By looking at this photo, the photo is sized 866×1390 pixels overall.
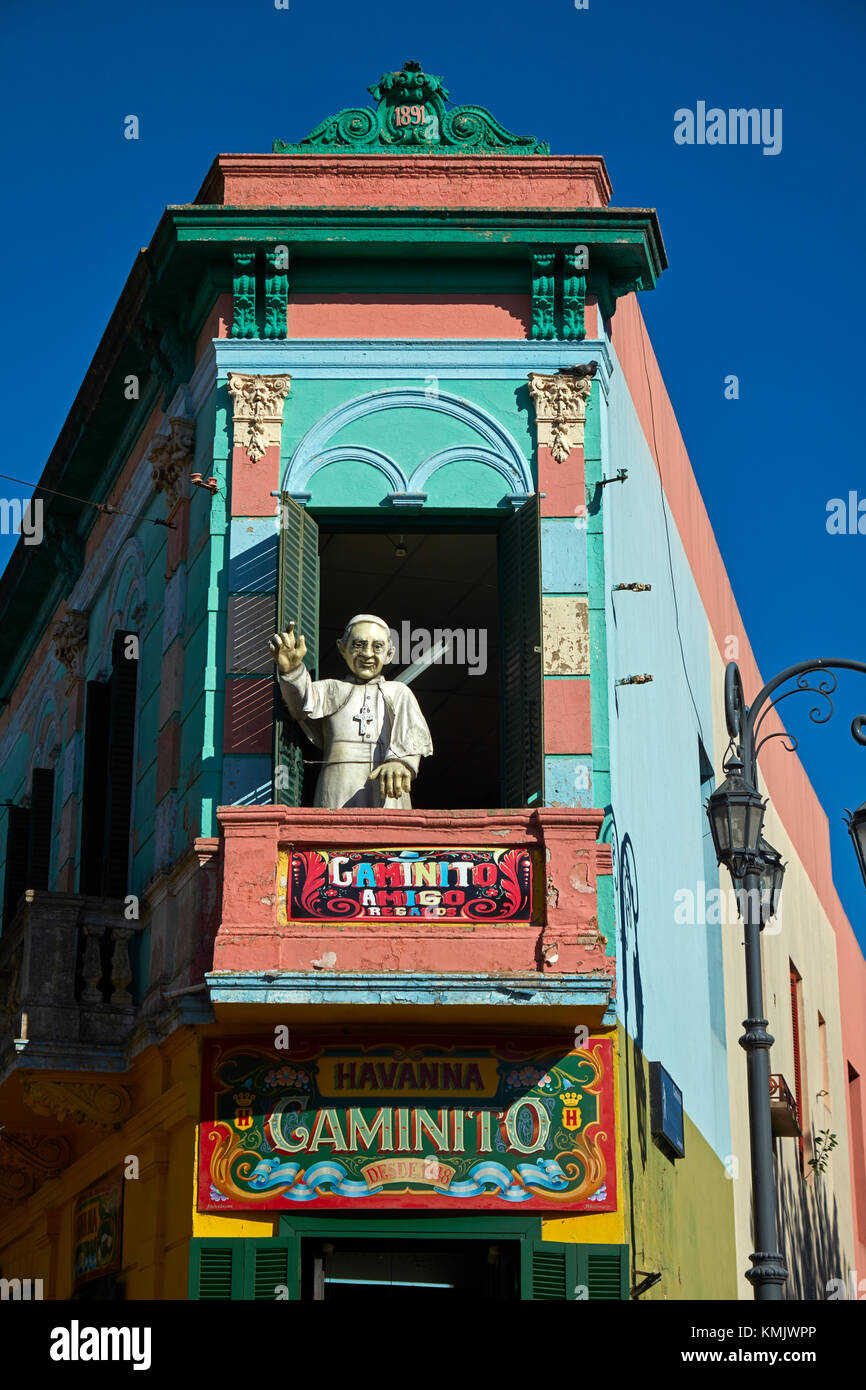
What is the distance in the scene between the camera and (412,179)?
50.8 feet

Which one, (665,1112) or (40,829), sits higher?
(40,829)

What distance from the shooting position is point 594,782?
46.6 ft

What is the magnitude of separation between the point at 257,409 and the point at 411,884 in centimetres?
385

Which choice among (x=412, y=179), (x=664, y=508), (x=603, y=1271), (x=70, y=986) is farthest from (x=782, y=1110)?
(x=412, y=179)

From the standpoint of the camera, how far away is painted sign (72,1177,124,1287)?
15117mm

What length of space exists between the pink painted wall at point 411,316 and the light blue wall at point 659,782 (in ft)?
3.54

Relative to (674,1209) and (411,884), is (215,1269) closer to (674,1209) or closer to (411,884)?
(411,884)

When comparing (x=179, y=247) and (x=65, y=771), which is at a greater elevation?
(x=179, y=247)

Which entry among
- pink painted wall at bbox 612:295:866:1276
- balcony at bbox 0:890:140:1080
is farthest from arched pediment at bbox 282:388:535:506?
balcony at bbox 0:890:140:1080

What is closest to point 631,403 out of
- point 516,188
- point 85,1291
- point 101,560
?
point 516,188

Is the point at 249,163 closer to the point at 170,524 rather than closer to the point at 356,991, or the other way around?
the point at 170,524

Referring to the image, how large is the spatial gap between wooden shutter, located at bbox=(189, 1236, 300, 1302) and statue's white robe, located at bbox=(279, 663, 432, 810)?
2.98m

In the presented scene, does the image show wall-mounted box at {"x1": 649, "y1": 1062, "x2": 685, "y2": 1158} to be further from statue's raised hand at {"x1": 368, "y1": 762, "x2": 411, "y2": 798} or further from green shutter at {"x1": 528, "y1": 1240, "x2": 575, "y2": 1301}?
statue's raised hand at {"x1": 368, "y1": 762, "x2": 411, "y2": 798}

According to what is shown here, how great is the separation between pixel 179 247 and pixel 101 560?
4.13 metres
